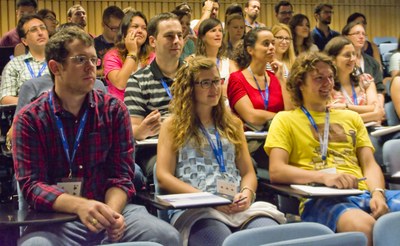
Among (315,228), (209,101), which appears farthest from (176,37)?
(315,228)

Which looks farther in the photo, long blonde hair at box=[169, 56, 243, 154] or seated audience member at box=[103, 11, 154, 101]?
seated audience member at box=[103, 11, 154, 101]

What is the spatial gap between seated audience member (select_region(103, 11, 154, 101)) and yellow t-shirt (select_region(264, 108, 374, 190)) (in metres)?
1.36

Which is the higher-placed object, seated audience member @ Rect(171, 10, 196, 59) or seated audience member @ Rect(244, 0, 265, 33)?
seated audience member @ Rect(244, 0, 265, 33)

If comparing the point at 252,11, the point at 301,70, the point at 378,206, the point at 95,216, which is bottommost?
the point at 378,206

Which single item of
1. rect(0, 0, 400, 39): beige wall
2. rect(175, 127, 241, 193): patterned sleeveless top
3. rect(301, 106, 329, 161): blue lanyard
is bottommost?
rect(175, 127, 241, 193): patterned sleeveless top

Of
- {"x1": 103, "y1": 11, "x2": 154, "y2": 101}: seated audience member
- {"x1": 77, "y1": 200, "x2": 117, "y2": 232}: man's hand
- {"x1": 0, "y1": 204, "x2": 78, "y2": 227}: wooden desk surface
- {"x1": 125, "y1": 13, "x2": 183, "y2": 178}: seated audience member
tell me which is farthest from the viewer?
{"x1": 103, "y1": 11, "x2": 154, "y2": 101}: seated audience member

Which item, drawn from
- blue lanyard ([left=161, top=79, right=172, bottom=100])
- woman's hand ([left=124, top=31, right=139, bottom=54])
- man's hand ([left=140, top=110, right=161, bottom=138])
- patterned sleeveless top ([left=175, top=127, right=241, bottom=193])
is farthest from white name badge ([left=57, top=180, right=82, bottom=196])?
woman's hand ([left=124, top=31, right=139, bottom=54])

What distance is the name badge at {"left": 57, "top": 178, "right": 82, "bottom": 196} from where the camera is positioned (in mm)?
2381

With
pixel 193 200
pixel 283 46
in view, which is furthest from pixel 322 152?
pixel 283 46

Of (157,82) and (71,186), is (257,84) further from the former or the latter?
(71,186)

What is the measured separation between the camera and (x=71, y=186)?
7.83ft

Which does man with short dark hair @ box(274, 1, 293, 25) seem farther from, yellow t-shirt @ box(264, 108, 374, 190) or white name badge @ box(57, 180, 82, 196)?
white name badge @ box(57, 180, 82, 196)

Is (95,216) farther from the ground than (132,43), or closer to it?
closer to it

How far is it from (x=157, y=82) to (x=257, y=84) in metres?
0.82
